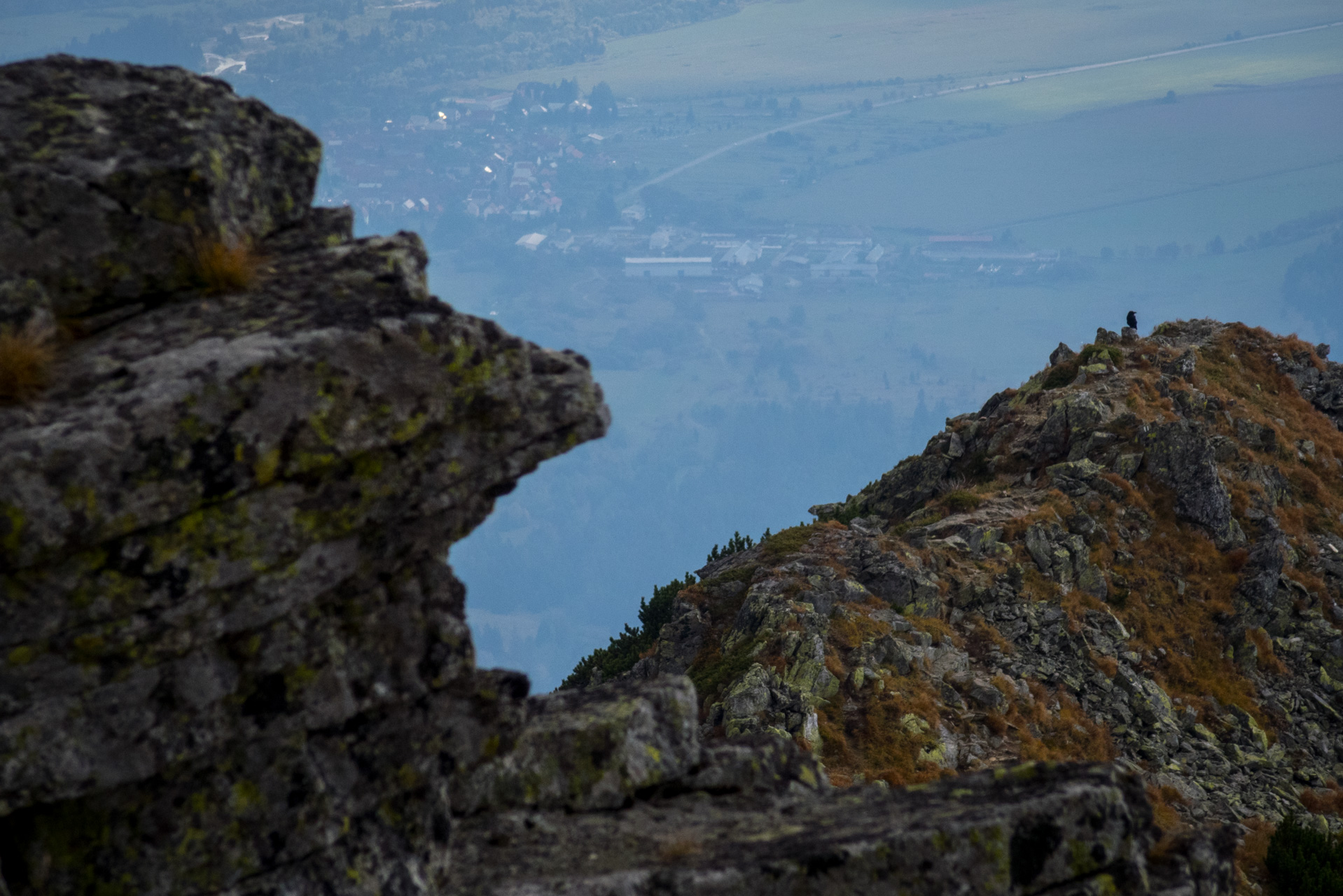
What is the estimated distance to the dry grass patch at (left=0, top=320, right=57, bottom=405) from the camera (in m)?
7.65

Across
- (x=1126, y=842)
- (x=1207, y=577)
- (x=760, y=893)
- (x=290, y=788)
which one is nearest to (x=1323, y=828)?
(x=1207, y=577)

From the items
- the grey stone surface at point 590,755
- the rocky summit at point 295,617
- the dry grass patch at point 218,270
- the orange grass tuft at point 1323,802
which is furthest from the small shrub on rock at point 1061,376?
the dry grass patch at point 218,270

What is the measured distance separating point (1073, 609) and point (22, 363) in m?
27.9

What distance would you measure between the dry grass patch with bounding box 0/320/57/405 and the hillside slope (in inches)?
628

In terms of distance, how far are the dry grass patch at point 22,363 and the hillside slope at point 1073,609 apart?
52.3 ft

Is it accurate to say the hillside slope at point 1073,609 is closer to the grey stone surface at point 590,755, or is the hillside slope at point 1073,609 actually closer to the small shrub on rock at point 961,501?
the small shrub on rock at point 961,501

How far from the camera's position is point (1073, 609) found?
1089 inches

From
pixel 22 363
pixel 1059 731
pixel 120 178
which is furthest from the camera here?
pixel 1059 731

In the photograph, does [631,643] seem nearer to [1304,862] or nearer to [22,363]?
[1304,862]

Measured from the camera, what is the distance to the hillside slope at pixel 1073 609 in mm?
22094

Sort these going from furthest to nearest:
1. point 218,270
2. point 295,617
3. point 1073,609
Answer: point 1073,609 → point 218,270 → point 295,617

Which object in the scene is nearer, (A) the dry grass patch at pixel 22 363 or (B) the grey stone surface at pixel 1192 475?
(A) the dry grass patch at pixel 22 363

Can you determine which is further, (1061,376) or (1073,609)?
(1061,376)

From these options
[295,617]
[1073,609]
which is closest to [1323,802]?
[1073,609]
